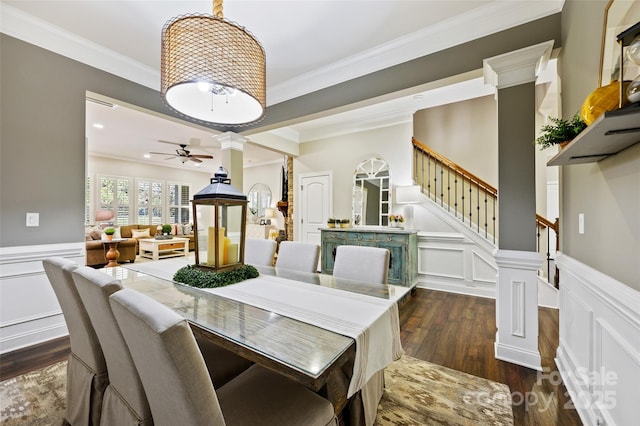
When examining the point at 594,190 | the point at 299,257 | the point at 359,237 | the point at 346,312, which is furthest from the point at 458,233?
the point at 346,312

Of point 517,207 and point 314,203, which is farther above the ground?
point 314,203

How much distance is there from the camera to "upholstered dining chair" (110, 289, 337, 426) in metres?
0.67

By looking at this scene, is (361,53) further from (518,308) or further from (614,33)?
(518,308)

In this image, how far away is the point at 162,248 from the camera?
21.9 ft

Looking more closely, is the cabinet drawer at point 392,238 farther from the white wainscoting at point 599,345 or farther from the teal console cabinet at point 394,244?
the white wainscoting at point 599,345

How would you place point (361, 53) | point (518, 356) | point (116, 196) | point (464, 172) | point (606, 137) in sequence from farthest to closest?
point (116, 196), point (464, 172), point (361, 53), point (518, 356), point (606, 137)

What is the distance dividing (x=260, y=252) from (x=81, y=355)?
1377 mm

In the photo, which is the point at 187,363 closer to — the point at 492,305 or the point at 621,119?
the point at 621,119

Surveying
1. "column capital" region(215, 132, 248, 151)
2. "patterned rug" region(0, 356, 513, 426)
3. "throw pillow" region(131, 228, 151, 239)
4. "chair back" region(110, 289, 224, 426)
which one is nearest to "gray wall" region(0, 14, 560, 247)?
"patterned rug" region(0, 356, 513, 426)

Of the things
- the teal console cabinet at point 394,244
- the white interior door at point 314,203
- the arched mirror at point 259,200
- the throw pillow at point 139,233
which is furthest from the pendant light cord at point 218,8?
the throw pillow at point 139,233

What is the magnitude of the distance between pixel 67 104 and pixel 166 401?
3.08 meters

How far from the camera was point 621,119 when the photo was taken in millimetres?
854

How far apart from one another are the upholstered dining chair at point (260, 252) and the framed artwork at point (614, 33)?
91.2 inches

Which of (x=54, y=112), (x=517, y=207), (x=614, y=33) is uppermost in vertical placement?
(x=54, y=112)
